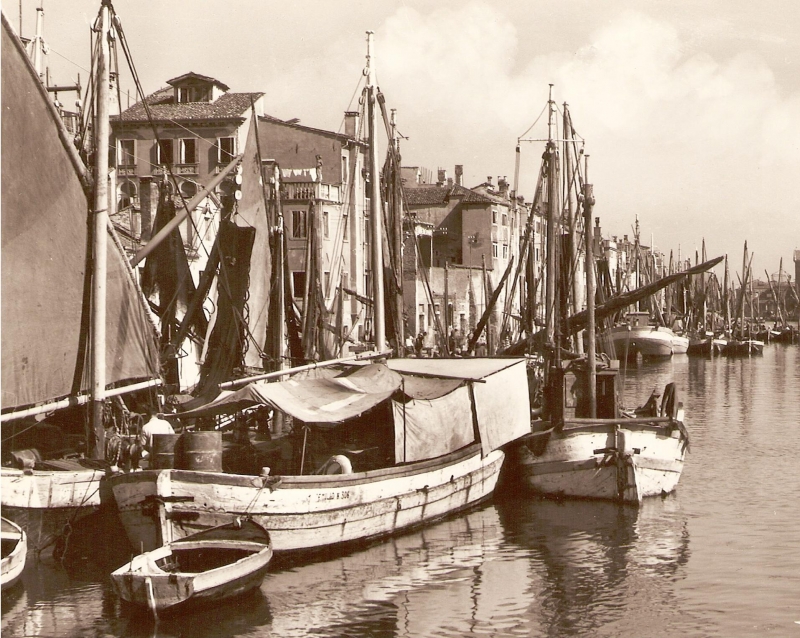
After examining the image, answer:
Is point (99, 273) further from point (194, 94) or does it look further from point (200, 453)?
point (194, 94)

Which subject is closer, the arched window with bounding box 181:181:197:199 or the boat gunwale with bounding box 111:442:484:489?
the boat gunwale with bounding box 111:442:484:489

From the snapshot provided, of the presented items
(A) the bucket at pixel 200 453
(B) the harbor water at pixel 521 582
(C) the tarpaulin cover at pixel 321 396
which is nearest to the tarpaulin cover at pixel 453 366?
(C) the tarpaulin cover at pixel 321 396

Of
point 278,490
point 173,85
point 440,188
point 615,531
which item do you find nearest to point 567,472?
point 615,531

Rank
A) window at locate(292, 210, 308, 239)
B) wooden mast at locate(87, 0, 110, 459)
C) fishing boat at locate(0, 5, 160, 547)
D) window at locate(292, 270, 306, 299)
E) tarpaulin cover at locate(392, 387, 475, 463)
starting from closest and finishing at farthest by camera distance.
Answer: fishing boat at locate(0, 5, 160, 547), wooden mast at locate(87, 0, 110, 459), tarpaulin cover at locate(392, 387, 475, 463), window at locate(292, 270, 306, 299), window at locate(292, 210, 308, 239)

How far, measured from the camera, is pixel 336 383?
82.0 feet

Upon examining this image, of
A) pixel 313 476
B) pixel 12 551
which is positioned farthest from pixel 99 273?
pixel 313 476

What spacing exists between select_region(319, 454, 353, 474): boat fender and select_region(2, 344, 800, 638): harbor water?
158 centimetres

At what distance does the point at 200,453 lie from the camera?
67.2 feet

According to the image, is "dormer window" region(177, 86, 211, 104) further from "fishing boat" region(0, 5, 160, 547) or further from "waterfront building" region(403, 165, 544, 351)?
"fishing boat" region(0, 5, 160, 547)

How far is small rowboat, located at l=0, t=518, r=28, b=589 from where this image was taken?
18359 millimetres

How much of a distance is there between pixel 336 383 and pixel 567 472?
6364 millimetres

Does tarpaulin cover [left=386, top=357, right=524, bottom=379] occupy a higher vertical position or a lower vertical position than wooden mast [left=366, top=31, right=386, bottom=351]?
lower

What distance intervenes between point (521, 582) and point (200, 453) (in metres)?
6.25

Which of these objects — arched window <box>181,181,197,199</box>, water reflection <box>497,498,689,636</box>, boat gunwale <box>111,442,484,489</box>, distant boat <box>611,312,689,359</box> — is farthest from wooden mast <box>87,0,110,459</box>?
distant boat <box>611,312,689,359</box>
